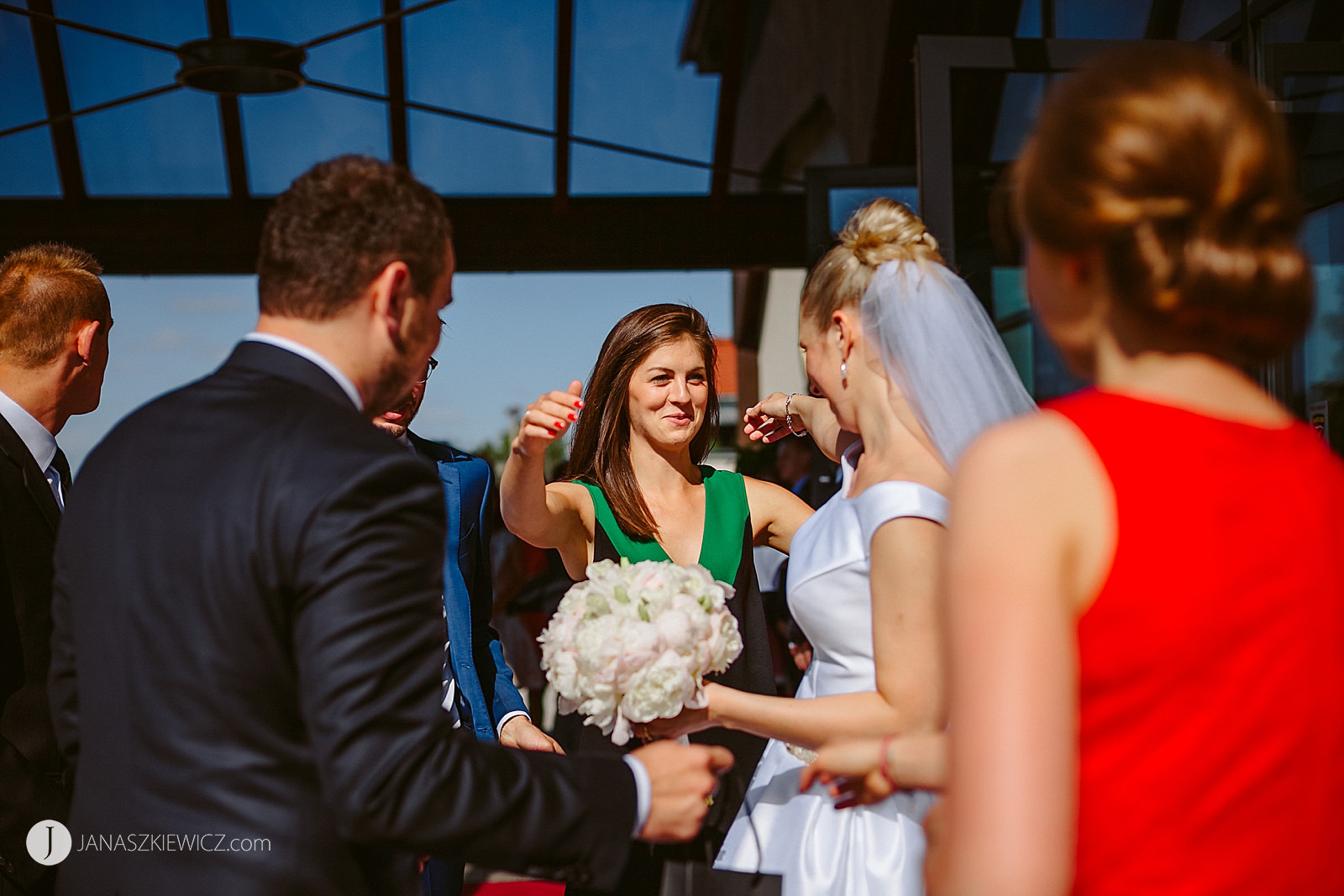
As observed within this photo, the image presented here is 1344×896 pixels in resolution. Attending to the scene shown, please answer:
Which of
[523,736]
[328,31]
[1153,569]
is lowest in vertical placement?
[523,736]

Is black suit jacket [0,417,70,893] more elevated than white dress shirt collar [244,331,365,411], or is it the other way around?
white dress shirt collar [244,331,365,411]

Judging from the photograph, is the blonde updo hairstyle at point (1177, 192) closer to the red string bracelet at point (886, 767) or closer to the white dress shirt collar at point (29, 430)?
the red string bracelet at point (886, 767)

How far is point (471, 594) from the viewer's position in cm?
330

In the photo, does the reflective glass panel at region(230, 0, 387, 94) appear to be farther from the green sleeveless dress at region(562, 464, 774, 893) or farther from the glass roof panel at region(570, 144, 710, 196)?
the green sleeveless dress at region(562, 464, 774, 893)

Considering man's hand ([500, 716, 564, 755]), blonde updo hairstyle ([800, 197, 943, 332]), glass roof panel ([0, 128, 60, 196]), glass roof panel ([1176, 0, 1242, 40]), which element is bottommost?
man's hand ([500, 716, 564, 755])

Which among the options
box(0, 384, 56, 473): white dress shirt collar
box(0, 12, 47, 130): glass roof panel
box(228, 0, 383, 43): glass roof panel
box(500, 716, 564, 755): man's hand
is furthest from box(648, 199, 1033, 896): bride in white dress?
box(0, 12, 47, 130): glass roof panel

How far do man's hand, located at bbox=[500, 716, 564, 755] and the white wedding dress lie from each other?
77 centimetres

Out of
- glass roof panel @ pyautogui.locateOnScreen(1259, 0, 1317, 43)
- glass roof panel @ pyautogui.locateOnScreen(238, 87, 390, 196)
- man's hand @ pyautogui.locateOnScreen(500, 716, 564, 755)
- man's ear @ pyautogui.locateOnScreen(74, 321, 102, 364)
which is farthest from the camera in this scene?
glass roof panel @ pyautogui.locateOnScreen(238, 87, 390, 196)

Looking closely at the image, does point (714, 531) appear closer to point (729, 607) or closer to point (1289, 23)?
point (729, 607)

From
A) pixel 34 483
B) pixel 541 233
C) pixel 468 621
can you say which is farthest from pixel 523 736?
pixel 541 233

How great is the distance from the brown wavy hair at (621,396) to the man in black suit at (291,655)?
182 cm

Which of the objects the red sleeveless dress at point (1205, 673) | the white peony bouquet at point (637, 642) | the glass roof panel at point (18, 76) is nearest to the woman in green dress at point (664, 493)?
the white peony bouquet at point (637, 642)

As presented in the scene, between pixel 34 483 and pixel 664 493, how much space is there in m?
1.77

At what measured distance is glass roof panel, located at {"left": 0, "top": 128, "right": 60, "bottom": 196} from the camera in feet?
33.4
